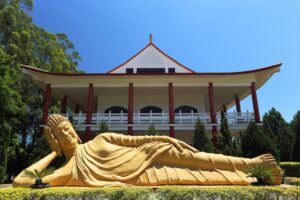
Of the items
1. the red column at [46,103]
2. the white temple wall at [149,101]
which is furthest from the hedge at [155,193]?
the white temple wall at [149,101]

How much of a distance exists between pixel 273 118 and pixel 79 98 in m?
15.9

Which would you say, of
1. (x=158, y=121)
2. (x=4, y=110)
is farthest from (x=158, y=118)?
(x=4, y=110)

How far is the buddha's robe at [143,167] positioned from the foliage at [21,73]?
919 cm

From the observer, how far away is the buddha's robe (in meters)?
5.57

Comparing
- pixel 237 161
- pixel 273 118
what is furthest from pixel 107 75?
pixel 273 118

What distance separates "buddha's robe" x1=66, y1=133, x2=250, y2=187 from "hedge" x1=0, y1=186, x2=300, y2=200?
0.97 metres

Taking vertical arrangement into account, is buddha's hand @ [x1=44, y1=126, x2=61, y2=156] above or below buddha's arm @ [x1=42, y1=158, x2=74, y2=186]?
above

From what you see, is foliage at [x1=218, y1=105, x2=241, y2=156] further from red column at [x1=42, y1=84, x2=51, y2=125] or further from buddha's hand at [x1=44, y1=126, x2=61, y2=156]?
red column at [x1=42, y1=84, x2=51, y2=125]

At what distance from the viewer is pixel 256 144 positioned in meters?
11.6

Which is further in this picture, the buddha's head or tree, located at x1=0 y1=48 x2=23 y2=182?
tree, located at x1=0 y1=48 x2=23 y2=182

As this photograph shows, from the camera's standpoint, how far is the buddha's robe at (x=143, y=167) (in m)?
5.57

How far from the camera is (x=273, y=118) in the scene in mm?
21297

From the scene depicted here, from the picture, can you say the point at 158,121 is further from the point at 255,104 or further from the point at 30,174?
the point at 30,174

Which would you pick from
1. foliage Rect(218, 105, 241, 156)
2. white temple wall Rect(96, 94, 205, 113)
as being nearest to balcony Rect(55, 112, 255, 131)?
foliage Rect(218, 105, 241, 156)
